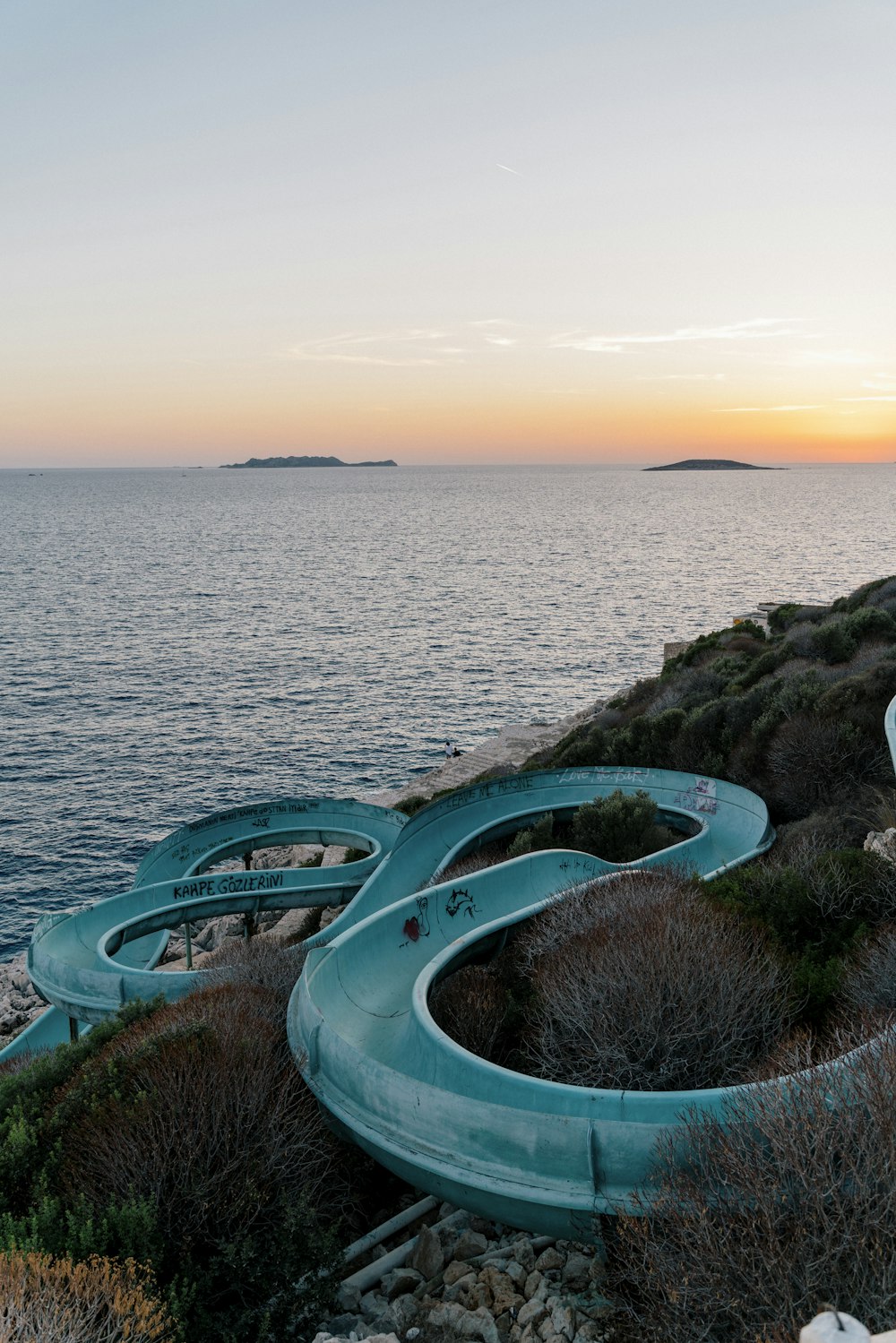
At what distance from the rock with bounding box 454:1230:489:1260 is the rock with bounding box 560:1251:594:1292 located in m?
1.22

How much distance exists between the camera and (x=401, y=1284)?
11000 mm

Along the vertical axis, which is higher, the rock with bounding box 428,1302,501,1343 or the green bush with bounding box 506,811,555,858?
the rock with bounding box 428,1302,501,1343

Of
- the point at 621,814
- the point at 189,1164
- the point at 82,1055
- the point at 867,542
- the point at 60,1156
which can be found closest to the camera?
the point at 189,1164

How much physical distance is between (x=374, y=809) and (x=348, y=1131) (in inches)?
858

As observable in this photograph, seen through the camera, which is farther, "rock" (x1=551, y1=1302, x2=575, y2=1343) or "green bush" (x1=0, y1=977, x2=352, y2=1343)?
"green bush" (x1=0, y1=977, x2=352, y2=1343)

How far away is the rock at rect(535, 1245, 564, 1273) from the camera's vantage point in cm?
1076

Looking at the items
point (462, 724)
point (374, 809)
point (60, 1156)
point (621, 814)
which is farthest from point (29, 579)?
point (60, 1156)

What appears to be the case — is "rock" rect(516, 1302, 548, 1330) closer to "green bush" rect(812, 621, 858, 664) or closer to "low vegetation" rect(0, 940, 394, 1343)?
"low vegetation" rect(0, 940, 394, 1343)

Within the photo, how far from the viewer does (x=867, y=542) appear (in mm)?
179750

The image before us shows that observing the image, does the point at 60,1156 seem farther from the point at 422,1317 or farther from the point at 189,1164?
the point at 422,1317

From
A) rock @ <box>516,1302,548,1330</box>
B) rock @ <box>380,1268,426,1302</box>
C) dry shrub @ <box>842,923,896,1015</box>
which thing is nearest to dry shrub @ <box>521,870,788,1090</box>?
dry shrub @ <box>842,923,896,1015</box>

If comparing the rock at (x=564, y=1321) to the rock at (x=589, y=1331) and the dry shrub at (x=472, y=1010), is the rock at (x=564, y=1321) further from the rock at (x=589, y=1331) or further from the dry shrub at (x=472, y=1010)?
the dry shrub at (x=472, y=1010)

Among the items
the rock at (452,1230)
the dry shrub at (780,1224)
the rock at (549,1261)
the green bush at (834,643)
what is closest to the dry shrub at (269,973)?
the rock at (452,1230)

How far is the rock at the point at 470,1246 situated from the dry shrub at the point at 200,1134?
1.78m
